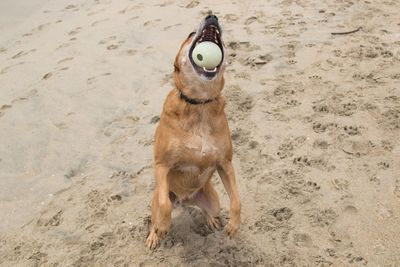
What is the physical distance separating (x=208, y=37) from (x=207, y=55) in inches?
9.7

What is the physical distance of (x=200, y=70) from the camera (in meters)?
3.02

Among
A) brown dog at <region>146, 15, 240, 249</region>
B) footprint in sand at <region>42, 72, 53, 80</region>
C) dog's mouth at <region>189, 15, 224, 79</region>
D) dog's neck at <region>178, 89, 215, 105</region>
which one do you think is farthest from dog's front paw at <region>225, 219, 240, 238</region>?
footprint in sand at <region>42, 72, 53, 80</region>

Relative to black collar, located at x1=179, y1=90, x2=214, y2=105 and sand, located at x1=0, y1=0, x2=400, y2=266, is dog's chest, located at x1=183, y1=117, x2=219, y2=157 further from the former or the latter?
sand, located at x1=0, y1=0, x2=400, y2=266

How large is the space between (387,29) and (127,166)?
12.8 feet

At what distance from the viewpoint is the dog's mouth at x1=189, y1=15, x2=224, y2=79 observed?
302cm

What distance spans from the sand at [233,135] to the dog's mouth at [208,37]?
135 cm

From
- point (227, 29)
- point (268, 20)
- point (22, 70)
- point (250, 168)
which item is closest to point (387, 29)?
point (268, 20)

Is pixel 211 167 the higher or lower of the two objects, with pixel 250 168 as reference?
higher

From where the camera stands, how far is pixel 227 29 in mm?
6629

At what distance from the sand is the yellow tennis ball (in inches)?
55.8

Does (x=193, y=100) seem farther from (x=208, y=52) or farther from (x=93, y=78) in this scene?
(x=93, y=78)

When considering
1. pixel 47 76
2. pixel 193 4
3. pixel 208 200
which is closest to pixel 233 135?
pixel 208 200

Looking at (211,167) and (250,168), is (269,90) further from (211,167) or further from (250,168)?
(211,167)

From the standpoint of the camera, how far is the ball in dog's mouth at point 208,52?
115 inches
